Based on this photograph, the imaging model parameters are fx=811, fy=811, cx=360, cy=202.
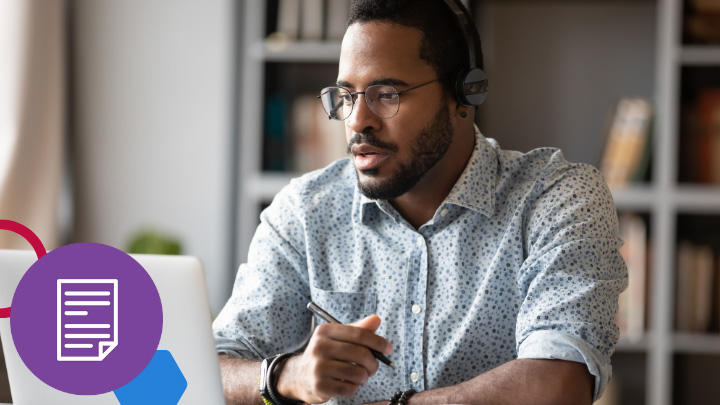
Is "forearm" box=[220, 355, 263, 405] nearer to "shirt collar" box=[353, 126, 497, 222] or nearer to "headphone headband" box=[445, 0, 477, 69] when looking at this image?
"shirt collar" box=[353, 126, 497, 222]

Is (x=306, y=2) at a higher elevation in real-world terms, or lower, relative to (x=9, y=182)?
higher

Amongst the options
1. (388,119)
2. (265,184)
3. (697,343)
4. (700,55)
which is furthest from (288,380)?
(700,55)

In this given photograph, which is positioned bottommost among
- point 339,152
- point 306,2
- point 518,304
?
point 518,304

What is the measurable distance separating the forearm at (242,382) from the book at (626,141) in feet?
5.17

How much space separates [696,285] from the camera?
97.0 inches

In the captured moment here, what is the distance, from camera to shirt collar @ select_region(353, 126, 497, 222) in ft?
4.58

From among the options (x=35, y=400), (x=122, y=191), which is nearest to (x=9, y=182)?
(x=122, y=191)

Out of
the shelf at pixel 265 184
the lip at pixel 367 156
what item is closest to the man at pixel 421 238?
the lip at pixel 367 156

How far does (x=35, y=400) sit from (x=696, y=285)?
2.08 m

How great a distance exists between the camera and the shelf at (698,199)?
7.94ft

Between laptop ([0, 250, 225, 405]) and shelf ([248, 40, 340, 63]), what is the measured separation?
1.76m

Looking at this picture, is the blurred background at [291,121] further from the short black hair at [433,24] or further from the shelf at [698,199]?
the short black hair at [433,24]

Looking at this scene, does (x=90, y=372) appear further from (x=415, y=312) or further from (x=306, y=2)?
(x=306, y=2)

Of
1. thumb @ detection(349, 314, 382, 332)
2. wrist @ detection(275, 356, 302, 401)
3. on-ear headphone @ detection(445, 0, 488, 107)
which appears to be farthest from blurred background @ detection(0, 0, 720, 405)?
thumb @ detection(349, 314, 382, 332)
